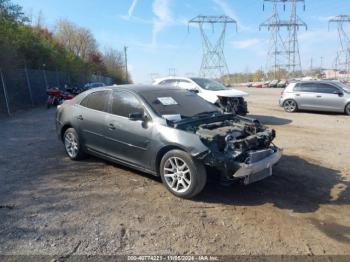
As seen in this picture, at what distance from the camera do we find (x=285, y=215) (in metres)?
4.55

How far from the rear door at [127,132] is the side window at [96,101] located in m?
0.23

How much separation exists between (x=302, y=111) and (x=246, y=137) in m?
13.0

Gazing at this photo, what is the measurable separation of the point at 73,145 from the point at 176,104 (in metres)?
2.42

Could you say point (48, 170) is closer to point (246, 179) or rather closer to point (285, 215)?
point (246, 179)

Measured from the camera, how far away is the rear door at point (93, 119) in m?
6.34

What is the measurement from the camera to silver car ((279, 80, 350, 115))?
15.6m

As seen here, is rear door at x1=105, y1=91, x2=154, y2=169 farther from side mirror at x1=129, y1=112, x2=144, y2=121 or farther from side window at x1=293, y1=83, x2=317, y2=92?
side window at x1=293, y1=83, x2=317, y2=92

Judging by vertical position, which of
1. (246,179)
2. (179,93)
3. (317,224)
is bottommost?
(317,224)

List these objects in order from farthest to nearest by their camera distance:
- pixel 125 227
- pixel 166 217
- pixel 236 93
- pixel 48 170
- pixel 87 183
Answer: pixel 236 93 < pixel 48 170 < pixel 87 183 < pixel 166 217 < pixel 125 227

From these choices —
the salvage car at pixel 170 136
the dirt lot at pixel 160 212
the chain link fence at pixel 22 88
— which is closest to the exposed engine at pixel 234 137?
the salvage car at pixel 170 136

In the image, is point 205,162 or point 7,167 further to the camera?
point 7,167

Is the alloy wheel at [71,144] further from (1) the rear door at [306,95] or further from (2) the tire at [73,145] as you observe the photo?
(1) the rear door at [306,95]

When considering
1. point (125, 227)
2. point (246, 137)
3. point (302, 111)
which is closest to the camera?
point (125, 227)

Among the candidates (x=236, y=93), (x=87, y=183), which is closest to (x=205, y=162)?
(x=87, y=183)
